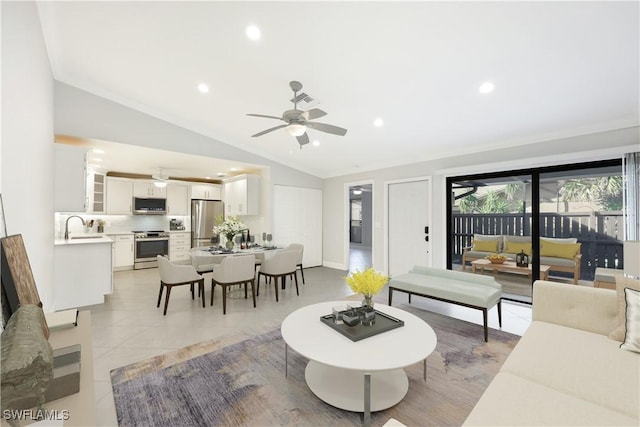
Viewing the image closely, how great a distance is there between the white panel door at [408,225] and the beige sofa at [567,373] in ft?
9.22

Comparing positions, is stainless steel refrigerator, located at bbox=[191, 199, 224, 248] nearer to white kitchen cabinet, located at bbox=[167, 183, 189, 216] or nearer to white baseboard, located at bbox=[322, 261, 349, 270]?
white kitchen cabinet, located at bbox=[167, 183, 189, 216]

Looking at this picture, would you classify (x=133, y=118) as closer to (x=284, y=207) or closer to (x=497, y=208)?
(x=284, y=207)

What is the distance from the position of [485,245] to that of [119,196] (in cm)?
783

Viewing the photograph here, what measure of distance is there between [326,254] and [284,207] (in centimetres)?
168

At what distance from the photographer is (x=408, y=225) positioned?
533 centimetres

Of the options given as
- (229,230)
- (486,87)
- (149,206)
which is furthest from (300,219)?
(486,87)

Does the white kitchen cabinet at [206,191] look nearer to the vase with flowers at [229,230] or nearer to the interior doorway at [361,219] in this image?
the vase with flowers at [229,230]

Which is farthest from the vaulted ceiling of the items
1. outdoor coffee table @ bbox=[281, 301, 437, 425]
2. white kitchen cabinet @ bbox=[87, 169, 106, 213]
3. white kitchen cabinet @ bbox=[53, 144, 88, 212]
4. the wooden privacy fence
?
white kitchen cabinet @ bbox=[87, 169, 106, 213]

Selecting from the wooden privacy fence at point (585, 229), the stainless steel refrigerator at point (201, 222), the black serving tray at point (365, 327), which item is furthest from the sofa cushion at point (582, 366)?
the stainless steel refrigerator at point (201, 222)

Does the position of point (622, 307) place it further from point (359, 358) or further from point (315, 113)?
point (315, 113)

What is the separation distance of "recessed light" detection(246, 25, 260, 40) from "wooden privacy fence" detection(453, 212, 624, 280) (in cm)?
430

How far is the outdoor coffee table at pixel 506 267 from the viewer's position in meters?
3.97

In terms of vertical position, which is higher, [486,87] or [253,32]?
[253,32]

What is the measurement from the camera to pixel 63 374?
3.63ft
